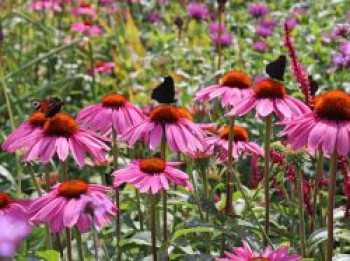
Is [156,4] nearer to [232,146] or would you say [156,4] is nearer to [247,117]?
[247,117]

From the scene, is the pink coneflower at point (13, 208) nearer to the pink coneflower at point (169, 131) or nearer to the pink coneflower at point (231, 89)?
the pink coneflower at point (169, 131)

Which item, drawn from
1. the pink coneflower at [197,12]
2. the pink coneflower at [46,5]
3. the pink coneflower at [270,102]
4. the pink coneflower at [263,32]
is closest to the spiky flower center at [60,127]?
→ the pink coneflower at [270,102]

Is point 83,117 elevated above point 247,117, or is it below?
above

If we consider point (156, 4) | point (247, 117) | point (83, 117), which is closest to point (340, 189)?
point (247, 117)

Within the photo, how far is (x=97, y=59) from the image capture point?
3.94 metres

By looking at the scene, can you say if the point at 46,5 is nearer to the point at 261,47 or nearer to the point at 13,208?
the point at 261,47

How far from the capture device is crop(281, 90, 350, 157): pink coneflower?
41.0 inches

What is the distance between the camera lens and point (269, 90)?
1282mm

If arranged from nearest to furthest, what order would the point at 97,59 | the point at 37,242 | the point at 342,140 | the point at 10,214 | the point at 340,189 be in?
the point at 342,140 < the point at 10,214 < the point at 37,242 < the point at 340,189 < the point at 97,59

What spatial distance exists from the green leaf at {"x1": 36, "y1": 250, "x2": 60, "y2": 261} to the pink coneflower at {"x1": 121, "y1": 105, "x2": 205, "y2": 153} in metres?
0.23

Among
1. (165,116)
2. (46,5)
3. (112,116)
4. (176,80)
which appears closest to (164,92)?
(165,116)

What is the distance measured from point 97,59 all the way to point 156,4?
2.77ft

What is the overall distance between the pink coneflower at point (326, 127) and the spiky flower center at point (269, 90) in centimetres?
16

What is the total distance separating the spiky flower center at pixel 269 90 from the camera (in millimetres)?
1283
